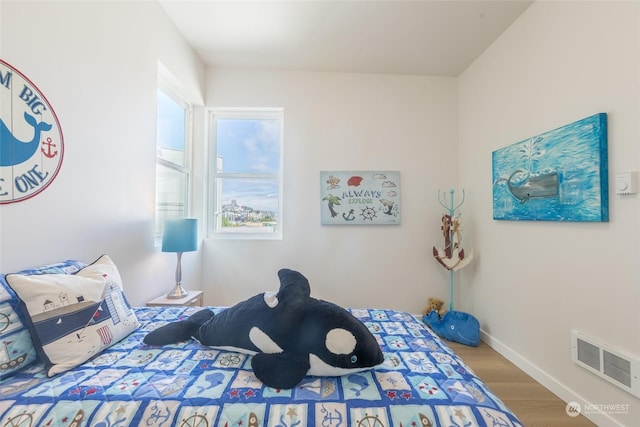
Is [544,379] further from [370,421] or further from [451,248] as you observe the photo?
[370,421]

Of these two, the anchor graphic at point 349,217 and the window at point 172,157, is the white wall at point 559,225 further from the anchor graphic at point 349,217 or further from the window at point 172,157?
the window at point 172,157

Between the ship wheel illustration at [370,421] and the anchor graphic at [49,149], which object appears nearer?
the ship wheel illustration at [370,421]

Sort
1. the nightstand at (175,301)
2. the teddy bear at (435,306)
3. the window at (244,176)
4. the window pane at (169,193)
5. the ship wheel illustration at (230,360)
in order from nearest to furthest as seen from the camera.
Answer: the ship wheel illustration at (230,360) → the nightstand at (175,301) → the window pane at (169,193) → the teddy bear at (435,306) → the window at (244,176)

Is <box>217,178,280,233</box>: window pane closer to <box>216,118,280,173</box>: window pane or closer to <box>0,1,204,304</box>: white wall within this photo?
<box>216,118,280,173</box>: window pane

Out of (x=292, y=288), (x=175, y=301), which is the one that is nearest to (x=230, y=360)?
(x=292, y=288)

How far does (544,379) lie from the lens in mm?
1829

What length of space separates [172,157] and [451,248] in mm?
2948

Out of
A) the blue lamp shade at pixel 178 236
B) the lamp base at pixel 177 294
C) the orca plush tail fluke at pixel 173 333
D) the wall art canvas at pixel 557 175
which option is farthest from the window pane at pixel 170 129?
the wall art canvas at pixel 557 175

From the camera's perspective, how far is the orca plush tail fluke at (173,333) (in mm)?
1153

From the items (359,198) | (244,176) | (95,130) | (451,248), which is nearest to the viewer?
(95,130)

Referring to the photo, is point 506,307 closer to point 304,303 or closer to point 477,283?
point 477,283

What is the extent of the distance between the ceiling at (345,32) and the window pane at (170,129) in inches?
24.0

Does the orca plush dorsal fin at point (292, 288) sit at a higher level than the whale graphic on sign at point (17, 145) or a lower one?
lower

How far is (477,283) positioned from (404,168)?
1.39m
